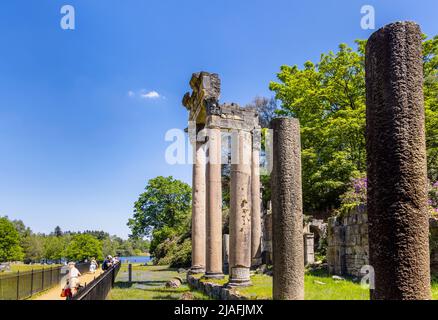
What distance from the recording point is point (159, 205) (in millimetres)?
57375

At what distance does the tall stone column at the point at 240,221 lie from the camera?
13.7m

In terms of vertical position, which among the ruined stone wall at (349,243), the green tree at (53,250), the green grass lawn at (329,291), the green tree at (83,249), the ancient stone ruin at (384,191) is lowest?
the green tree at (53,250)

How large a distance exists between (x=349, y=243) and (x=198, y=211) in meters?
6.70

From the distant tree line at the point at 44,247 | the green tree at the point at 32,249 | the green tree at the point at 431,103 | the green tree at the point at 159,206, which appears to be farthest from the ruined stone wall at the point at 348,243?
the green tree at the point at 32,249

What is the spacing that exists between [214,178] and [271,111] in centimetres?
2621

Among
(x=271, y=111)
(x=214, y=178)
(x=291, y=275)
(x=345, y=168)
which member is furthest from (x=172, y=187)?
(x=291, y=275)

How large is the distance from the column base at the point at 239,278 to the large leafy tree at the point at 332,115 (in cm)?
1112

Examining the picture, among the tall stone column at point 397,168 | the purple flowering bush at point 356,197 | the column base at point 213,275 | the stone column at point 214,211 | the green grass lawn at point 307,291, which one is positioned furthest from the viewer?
the purple flowering bush at point 356,197

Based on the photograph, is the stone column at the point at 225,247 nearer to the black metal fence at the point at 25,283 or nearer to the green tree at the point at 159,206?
the black metal fence at the point at 25,283

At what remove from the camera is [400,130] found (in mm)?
3990

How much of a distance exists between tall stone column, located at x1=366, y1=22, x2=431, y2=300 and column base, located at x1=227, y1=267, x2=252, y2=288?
961cm

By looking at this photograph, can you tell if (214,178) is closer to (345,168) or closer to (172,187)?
(345,168)
